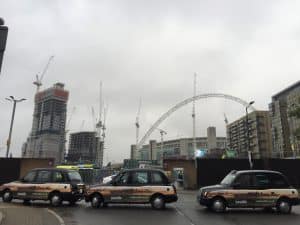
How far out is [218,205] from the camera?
Answer: 583 inches

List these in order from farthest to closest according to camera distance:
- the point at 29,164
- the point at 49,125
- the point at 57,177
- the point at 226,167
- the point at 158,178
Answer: the point at 49,125 → the point at 29,164 → the point at 226,167 → the point at 57,177 → the point at 158,178

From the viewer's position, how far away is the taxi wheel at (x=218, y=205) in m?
14.8

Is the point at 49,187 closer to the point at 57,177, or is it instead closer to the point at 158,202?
the point at 57,177

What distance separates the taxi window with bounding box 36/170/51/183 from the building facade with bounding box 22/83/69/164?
10417cm

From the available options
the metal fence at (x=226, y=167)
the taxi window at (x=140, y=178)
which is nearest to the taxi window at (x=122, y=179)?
the taxi window at (x=140, y=178)

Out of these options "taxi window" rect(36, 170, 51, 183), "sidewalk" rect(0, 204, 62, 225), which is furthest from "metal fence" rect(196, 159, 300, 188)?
"sidewalk" rect(0, 204, 62, 225)

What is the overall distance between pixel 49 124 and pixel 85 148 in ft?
102

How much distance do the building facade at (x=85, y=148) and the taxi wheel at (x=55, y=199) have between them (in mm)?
127769

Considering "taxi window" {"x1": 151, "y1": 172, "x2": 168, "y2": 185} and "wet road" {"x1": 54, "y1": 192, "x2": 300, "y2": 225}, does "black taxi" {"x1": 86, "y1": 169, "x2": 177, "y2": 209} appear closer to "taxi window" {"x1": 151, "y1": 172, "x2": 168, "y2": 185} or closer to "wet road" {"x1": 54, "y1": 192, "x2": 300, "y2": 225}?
"taxi window" {"x1": 151, "y1": 172, "x2": 168, "y2": 185}

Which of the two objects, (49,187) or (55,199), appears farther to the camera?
(49,187)

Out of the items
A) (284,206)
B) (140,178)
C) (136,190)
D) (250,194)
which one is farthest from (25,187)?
(284,206)

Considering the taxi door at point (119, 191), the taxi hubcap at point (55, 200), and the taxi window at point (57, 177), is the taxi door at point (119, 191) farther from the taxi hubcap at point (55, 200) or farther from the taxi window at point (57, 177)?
the taxi window at point (57, 177)

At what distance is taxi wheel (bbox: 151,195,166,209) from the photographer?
606 inches

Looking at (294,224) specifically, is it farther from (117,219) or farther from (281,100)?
(281,100)
